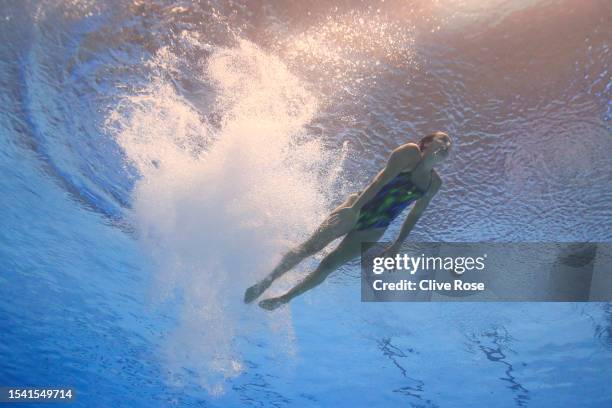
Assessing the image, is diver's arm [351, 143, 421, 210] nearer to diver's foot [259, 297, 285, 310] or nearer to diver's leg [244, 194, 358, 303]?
diver's leg [244, 194, 358, 303]

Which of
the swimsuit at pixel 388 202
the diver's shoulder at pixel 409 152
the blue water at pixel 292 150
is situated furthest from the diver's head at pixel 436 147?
the blue water at pixel 292 150

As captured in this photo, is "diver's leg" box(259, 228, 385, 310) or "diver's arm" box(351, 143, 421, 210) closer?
"diver's arm" box(351, 143, 421, 210)

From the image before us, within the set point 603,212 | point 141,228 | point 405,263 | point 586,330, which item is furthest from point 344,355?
point 603,212

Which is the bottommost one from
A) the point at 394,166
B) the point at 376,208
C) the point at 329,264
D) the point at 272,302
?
the point at 272,302

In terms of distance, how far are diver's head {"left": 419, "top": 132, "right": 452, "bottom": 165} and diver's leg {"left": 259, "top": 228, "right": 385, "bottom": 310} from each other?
137 centimetres

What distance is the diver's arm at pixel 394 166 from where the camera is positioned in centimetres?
486

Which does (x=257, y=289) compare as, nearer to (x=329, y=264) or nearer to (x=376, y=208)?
(x=329, y=264)

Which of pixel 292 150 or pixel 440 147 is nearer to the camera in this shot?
pixel 440 147

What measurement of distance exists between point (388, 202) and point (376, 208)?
19 cm

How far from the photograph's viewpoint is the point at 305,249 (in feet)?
17.4

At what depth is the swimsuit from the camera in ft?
17.0

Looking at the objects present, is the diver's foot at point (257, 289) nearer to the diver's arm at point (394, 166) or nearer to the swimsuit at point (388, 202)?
the swimsuit at point (388, 202)

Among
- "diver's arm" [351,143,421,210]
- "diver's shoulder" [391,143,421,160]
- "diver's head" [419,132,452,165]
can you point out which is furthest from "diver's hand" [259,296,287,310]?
"diver's head" [419,132,452,165]

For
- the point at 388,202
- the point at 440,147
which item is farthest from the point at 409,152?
the point at 388,202
